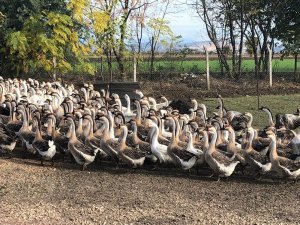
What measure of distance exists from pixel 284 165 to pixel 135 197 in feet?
9.49

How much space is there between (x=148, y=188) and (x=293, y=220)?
2721mm

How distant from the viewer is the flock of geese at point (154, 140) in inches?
386

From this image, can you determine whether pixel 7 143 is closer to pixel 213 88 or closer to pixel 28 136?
pixel 28 136

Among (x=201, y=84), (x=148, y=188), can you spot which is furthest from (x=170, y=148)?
(x=201, y=84)

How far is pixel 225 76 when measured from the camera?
26.8 meters

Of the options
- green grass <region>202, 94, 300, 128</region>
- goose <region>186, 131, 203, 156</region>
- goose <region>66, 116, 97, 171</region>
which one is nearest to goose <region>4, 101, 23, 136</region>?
goose <region>66, 116, 97, 171</region>

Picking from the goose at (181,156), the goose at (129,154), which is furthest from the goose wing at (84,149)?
the goose at (181,156)

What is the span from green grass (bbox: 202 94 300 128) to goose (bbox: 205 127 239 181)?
18.6ft

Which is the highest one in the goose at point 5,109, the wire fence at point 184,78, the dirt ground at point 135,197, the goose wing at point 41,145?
the wire fence at point 184,78

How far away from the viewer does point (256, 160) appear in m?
9.76

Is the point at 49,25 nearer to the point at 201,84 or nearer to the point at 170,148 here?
the point at 201,84

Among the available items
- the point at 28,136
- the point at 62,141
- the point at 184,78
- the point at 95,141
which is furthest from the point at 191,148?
the point at 184,78

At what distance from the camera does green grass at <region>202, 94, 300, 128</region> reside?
16812 mm

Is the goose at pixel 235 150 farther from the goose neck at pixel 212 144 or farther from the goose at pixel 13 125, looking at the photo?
the goose at pixel 13 125
